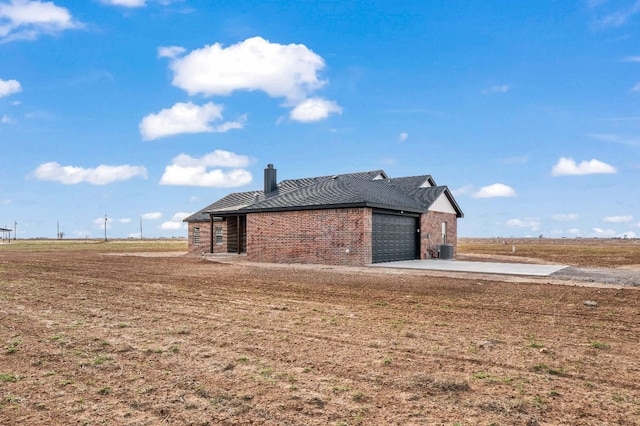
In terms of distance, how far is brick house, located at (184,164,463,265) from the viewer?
68.1 ft

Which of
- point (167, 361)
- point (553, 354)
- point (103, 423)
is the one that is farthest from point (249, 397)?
point (553, 354)

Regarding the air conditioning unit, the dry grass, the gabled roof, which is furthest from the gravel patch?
the air conditioning unit

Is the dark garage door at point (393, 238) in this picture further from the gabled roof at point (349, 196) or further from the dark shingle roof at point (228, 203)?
the dark shingle roof at point (228, 203)

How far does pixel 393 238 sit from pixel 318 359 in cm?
1826

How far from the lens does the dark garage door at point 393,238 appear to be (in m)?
21.9

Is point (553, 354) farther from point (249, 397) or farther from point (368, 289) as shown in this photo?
point (368, 289)

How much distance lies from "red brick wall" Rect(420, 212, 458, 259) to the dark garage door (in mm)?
505

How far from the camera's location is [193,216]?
3556cm

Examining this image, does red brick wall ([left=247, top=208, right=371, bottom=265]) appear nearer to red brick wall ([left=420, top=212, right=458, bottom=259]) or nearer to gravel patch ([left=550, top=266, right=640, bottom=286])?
red brick wall ([left=420, top=212, right=458, bottom=259])

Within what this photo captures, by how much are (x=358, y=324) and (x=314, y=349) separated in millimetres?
1822

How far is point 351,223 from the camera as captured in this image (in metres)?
20.6

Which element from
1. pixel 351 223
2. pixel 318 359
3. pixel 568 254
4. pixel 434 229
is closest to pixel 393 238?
pixel 351 223

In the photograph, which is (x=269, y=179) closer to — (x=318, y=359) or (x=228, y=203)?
(x=228, y=203)

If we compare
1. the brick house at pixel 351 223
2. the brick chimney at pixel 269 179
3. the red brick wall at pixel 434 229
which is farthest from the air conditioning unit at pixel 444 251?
the brick chimney at pixel 269 179
